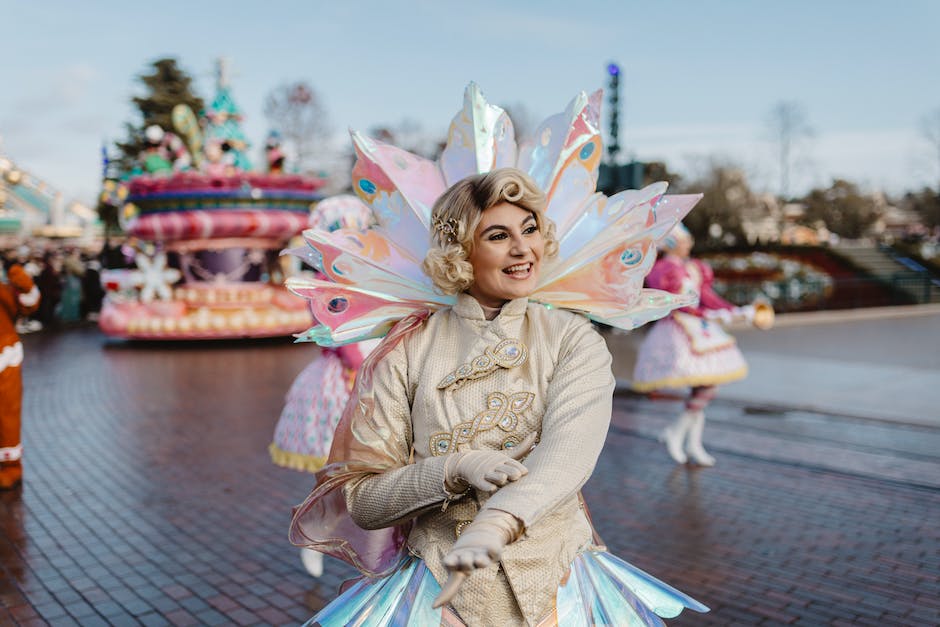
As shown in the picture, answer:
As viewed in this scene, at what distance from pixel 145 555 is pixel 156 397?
5.73 meters

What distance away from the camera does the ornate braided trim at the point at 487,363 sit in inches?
79.1

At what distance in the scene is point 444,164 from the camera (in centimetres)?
246

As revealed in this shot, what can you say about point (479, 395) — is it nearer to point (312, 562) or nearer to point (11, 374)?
point (312, 562)

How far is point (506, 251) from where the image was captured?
2064 millimetres

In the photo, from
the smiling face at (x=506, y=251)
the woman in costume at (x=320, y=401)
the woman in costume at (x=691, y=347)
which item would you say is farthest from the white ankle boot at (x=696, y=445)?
the smiling face at (x=506, y=251)

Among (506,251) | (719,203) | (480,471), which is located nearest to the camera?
(480,471)

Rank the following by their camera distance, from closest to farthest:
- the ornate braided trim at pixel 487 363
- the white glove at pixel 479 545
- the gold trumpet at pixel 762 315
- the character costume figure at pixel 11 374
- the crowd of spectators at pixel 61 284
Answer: the white glove at pixel 479 545 → the ornate braided trim at pixel 487 363 → the character costume figure at pixel 11 374 → the gold trumpet at pixel 762 315 → the crowd of spectators at pixel 61 284

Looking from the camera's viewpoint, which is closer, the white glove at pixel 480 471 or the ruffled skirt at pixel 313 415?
the white glove at pixel 480 471

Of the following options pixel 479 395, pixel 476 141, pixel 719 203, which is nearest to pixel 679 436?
pixel 476 141

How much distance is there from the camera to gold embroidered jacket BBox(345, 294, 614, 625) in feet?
6.15

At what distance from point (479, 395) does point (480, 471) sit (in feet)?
1.00

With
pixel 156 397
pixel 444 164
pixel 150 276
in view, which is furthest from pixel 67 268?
pixel 444 164

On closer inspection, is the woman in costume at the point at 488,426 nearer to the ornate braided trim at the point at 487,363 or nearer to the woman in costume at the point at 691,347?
the ornate braided trim at the point at 487,363

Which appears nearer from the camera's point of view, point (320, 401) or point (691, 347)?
point (320, 401)
